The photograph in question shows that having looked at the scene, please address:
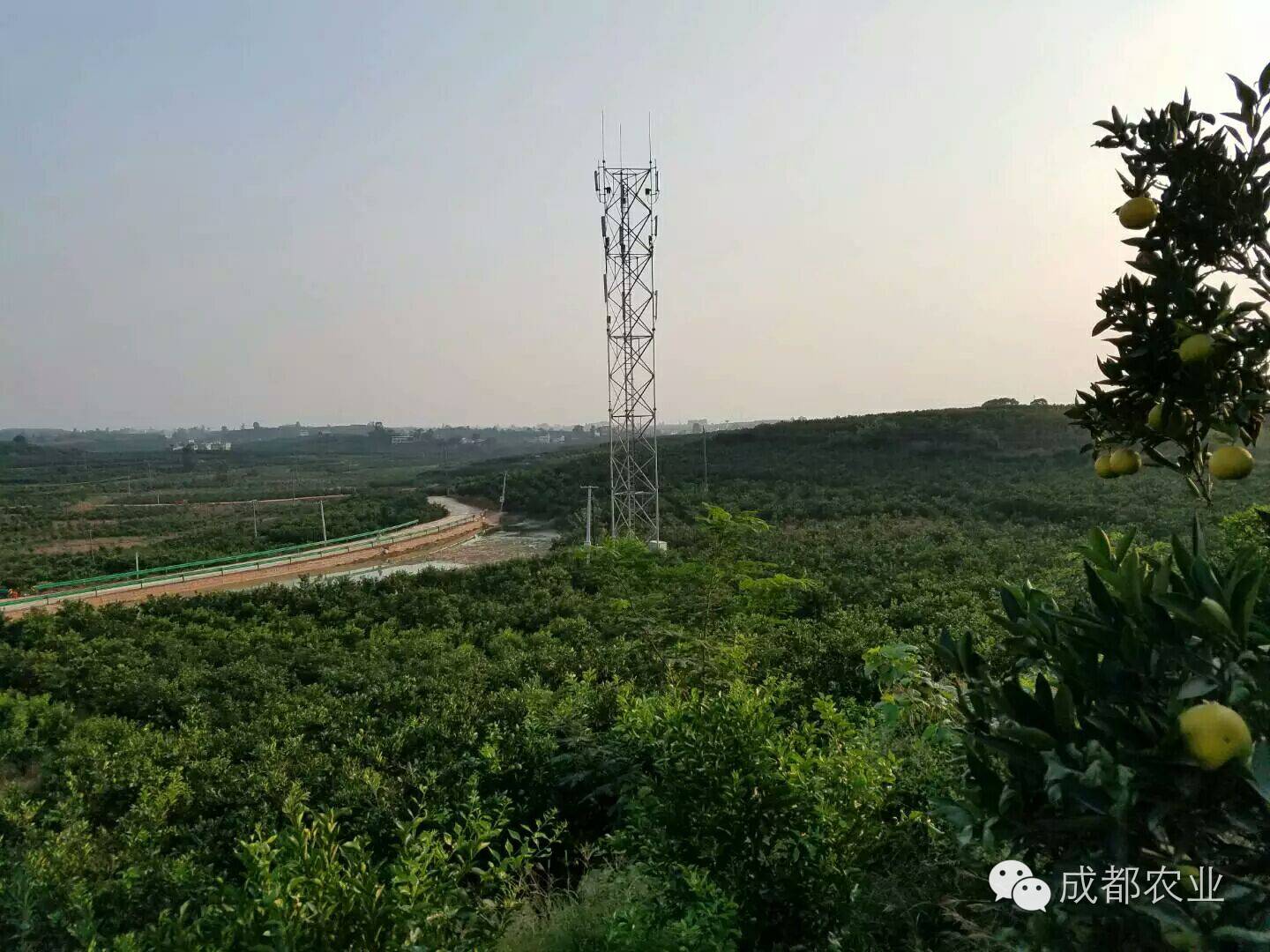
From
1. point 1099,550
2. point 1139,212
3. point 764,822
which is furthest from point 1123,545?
point 764,822

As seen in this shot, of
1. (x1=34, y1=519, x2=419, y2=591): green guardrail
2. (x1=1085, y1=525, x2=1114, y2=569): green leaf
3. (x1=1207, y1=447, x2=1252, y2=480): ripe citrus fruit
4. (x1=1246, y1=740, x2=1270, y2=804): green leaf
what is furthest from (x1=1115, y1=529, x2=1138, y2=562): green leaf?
(x1=34, y1=519, x2=419, y2=591): green guardrail

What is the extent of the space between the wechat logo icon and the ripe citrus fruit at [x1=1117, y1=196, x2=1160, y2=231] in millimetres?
1743

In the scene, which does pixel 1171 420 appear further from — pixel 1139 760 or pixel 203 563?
pixel 203 563

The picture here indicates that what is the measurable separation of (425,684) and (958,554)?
11629 mm

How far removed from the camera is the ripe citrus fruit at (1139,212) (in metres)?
2.23

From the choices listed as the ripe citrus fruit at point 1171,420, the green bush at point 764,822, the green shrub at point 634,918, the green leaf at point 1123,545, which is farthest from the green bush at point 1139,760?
the green bush at point 764,822

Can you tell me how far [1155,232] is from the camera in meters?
2.27

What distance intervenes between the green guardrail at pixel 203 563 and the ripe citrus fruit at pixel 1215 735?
→ 57.6 ft

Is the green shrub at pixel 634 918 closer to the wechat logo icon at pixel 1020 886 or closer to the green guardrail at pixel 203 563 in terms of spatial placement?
the wechat logo icon at pixel 1020 886

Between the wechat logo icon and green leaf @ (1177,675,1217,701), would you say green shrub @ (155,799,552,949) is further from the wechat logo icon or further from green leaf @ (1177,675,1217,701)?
green leaf @ (1177,675,1217,701)

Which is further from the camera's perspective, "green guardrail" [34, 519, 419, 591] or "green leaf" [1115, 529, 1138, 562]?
"green guardrail" [34, 519, 419, 591]

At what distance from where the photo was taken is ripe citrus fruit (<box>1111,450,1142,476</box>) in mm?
2277

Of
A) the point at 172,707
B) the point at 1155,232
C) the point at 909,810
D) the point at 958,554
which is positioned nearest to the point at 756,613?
the point at 909,810

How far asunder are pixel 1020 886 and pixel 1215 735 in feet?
2.02
